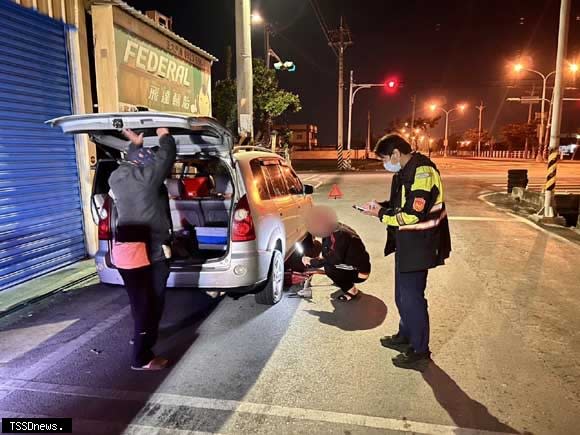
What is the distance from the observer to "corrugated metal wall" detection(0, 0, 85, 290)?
19.0 ft

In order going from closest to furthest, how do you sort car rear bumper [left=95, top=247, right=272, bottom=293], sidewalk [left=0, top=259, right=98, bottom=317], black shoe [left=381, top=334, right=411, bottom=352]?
black shoe [left=381, top=334, right=411, bottom=352]
car rear bumper [left=95, top=247, right=272, bottom=293]
sidewalk [left=0, top=259, right=98, bottom=317]

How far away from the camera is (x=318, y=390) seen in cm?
338

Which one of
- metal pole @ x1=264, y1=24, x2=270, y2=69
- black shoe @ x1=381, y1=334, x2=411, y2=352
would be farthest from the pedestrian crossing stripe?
black shoe @ x1=381, y1=334, x2=411, y2=352

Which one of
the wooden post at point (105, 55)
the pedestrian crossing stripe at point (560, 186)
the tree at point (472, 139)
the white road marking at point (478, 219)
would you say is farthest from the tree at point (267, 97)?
the tree at point (472, 139)

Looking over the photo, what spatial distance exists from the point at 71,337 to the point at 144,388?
1.41 metres

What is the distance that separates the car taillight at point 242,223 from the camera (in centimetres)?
453

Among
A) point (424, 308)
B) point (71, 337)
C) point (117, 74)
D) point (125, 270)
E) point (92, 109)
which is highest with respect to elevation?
point (117, 74)

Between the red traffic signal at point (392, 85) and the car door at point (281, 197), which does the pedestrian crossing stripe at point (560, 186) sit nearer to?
the red traffic signal at point (392, 85)

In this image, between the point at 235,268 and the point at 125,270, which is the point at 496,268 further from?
the point at 125,270

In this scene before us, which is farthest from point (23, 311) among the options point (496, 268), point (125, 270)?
point (496, 268)

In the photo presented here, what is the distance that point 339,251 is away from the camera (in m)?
5.20

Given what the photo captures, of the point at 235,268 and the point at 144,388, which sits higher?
the point at 235,268

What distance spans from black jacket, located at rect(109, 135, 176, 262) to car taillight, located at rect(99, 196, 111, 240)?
1283mm

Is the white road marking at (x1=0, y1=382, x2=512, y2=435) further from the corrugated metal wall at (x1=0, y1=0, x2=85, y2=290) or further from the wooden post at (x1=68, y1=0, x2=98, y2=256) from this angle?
the wooden post at (x1=68, y1=0, x2=98, y2=256)
